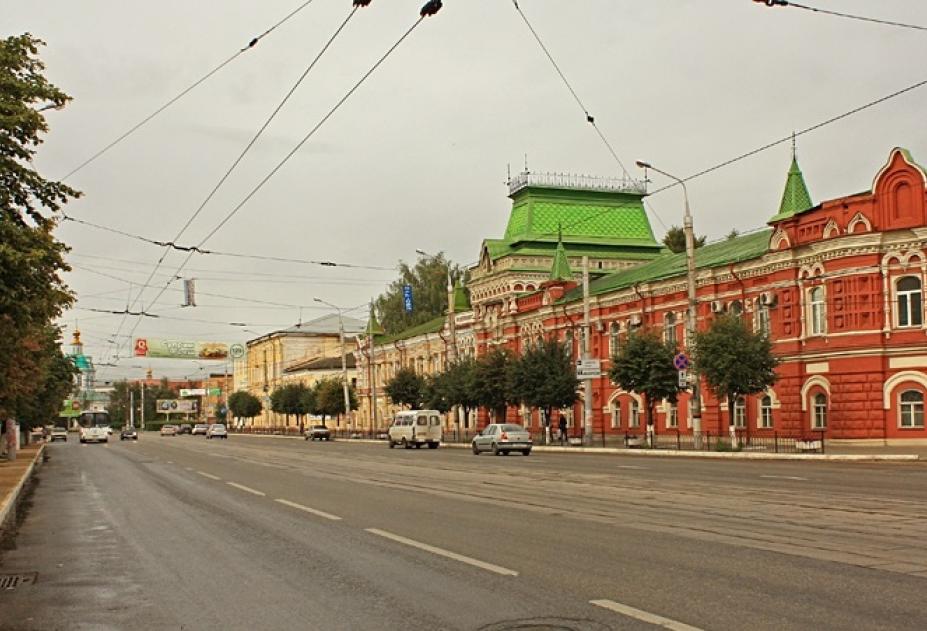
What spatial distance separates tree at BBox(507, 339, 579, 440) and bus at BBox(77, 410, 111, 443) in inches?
1970

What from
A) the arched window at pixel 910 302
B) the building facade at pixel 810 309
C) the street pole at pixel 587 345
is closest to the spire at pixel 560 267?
the building facade at pixel 810 309

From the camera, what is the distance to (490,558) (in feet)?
37.2

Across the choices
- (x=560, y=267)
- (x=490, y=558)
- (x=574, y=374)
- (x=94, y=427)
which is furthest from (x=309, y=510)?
(x=94, y=427)

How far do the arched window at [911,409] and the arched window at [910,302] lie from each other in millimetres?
2828

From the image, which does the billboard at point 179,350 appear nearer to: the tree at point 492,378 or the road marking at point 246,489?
the tree at point 492,378

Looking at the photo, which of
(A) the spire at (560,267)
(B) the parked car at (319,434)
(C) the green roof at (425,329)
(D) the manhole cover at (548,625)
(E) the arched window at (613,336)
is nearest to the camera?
(D) the manhole cover at (548,625)

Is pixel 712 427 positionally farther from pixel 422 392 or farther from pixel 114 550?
pixel 114 550

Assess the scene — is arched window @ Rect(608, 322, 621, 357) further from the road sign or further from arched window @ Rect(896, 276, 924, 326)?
arched window @ Rect(896, 276, 924, 326)

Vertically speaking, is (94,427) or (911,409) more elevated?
(911,409)

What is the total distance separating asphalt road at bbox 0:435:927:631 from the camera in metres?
8.40

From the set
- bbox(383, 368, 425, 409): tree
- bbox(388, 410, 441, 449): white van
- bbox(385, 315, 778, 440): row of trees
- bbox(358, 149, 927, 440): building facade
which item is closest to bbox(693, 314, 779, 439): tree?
bbox(385, 315, 778, 440): row of trees

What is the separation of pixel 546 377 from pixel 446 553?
4496 cm

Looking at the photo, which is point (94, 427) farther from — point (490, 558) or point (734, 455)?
point (490, 558)

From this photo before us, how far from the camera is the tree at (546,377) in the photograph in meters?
56.2
